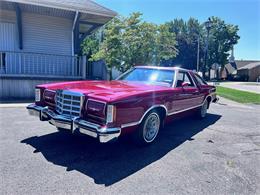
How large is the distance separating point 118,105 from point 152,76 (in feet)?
7.17

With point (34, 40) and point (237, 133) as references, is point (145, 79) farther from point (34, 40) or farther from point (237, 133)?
point (34, 40)

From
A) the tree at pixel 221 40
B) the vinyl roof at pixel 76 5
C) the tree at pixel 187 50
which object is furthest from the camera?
the tree at pixel 221 40

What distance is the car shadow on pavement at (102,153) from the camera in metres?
3.35

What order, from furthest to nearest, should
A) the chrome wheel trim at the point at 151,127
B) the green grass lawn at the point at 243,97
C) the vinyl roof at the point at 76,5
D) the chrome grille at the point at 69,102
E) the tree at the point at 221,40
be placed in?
the tree at the point at 221,40
the green grass lawn at the point at 243,97
the vinyl roof at the point at 76,5
the chrome wheel trim at the point at 151,127
the chrome grille at the point at 69,102

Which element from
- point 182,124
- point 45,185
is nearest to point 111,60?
point 182,124

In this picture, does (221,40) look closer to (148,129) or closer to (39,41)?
(39,41)

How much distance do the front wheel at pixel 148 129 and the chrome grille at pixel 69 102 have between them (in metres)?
1.20

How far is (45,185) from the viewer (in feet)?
9.37

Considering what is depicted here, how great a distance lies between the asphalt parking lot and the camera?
2.94 meters

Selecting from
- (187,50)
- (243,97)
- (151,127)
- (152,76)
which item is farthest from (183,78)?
(187,50)

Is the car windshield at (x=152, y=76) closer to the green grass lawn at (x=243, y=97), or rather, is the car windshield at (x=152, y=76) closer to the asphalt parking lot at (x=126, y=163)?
the asphalt parking lot at (x=126, y=163)

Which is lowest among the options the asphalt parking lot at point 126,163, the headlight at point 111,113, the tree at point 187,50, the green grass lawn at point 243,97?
the asphalt parking lot at point 126,163

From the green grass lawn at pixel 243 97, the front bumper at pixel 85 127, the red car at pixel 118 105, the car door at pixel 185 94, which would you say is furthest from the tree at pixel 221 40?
the front bumper at pixel 85 127

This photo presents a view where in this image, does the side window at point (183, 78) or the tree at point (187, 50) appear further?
the tree at point (187, 50)
